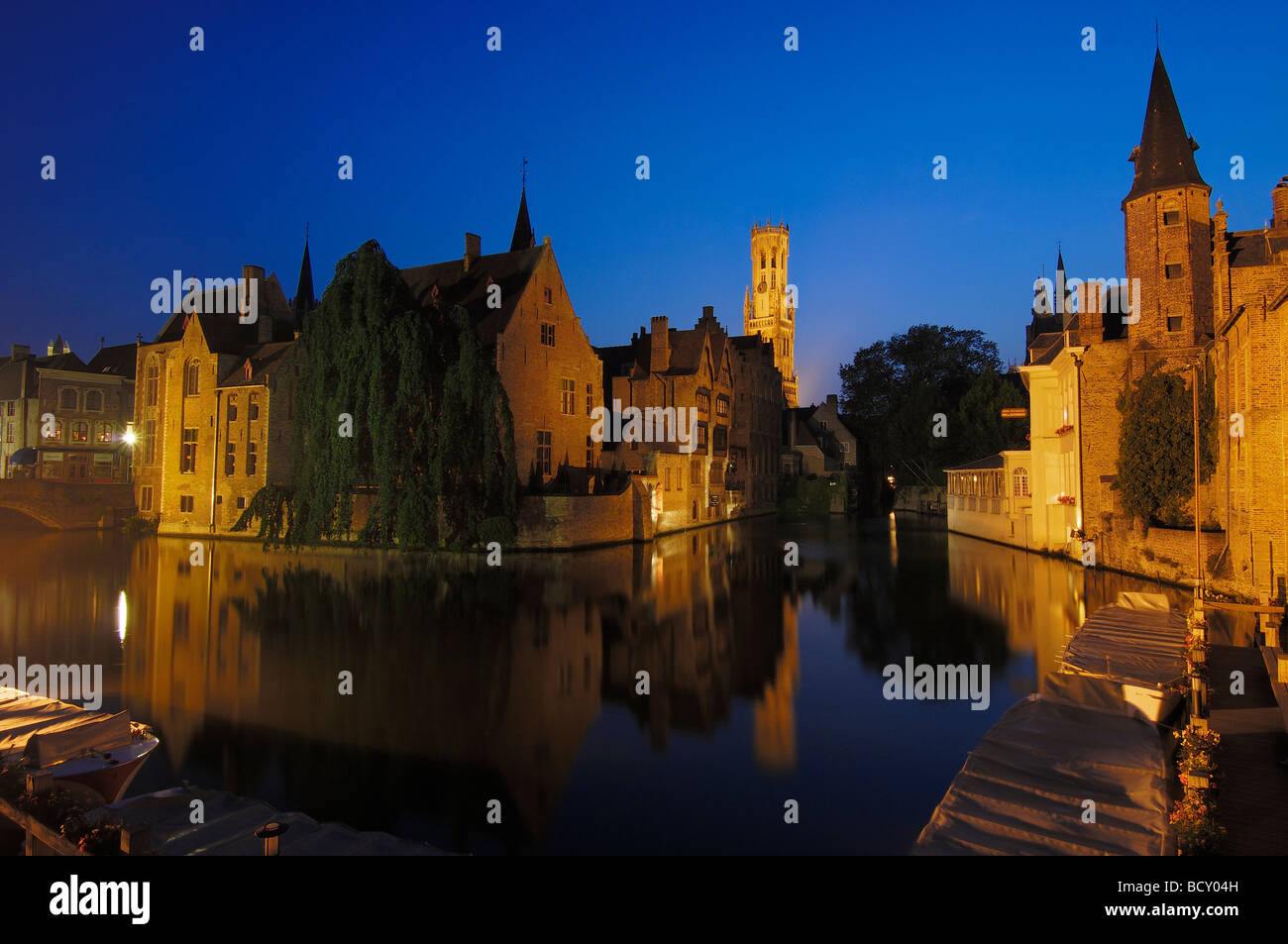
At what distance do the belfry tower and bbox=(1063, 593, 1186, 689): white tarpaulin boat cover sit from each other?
125991 mm

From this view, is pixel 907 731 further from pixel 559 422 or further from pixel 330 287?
pixel 559 422

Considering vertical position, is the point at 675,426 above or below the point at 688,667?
above

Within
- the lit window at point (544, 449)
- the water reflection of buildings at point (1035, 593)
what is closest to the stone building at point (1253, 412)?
the water reflection of buildings at point (1035, 593)

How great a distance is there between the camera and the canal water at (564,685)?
A: 862cm

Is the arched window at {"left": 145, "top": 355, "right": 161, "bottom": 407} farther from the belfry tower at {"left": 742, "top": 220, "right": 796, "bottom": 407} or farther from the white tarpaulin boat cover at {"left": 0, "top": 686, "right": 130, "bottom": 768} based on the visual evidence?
the belfry tower at {"left": 742, "top": 220, "right": 796, "bottom": 407}

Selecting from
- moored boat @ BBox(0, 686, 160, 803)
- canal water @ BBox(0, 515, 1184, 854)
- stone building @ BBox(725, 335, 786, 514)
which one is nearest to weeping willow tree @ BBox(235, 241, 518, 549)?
canal water @ BBox(0, 515, 1184, 854)

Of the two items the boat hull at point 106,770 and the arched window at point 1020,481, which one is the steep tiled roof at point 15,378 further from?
the arched window at point 1020,481

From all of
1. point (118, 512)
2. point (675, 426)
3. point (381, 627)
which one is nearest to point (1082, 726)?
point (381, 627)

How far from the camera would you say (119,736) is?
861 cm

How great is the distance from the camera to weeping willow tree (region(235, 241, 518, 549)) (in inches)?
1097

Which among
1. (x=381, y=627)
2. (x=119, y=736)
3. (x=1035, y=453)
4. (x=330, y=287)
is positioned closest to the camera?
(x=119, y=736)

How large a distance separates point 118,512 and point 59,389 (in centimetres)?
1756

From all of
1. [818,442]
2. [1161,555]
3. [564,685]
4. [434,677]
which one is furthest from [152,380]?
[818,442]

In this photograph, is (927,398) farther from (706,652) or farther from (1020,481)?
(706,652)
